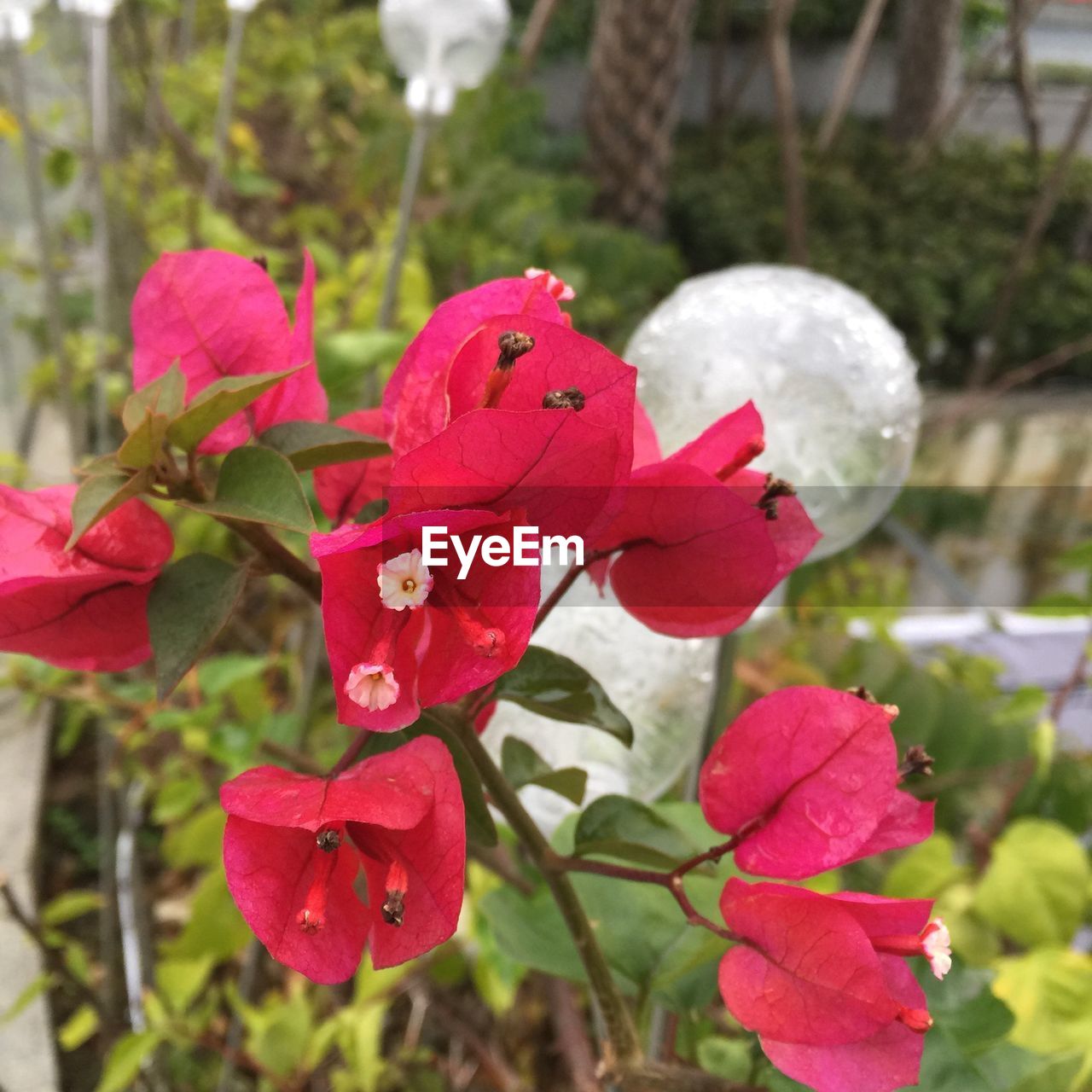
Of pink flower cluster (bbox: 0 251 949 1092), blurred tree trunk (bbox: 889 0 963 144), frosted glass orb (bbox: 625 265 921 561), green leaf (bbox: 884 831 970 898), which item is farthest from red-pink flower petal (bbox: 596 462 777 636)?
blurred tree trunk (bbox: 889 0 963 144)

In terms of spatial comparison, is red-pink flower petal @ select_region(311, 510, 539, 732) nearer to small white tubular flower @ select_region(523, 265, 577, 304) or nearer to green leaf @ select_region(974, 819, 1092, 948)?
small white tubular flower @ select_region(523, 265, 577, 304)

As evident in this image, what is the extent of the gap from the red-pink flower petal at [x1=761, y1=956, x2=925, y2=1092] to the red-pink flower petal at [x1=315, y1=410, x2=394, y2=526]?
132 millimetres

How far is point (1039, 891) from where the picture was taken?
495 mm

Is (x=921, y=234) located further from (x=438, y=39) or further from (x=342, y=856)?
(x=342, y=856)

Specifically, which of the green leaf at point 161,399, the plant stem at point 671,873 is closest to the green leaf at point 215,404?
the green leaf at point 161,399

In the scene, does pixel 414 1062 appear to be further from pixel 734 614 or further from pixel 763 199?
pixel 763 199

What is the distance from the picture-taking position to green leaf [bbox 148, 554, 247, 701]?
168 mm

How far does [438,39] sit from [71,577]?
22.3 inches

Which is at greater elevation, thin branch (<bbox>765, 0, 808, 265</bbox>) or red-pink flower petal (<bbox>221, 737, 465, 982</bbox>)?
thin branch (<bbox>765, 0, 808, 265</bbox>)

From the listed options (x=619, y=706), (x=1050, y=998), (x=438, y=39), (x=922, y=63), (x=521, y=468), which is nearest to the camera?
(x=521, y=468)

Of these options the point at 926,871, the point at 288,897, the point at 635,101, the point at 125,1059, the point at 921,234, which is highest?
the point at 288,897

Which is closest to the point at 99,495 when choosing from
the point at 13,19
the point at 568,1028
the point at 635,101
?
the point at 568,1028

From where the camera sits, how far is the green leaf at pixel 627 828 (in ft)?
0.71

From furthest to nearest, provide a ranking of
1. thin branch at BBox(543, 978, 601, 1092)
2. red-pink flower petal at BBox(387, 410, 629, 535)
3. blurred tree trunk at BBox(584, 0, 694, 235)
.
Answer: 1. blurred tree trunk at BBox(584, 0, 694, 235)
2. thin branch at BBox(543, 978, 601, 1092)
3. red-pink flower petal at BBox(387, 410, 629, 535)
